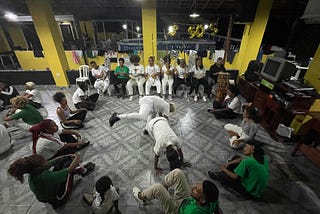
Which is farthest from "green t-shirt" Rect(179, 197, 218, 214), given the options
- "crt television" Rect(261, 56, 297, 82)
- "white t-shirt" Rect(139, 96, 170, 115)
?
"crt television" Rect(261, 56, 297, 82)

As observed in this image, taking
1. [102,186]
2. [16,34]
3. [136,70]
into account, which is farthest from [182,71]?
[16,34]

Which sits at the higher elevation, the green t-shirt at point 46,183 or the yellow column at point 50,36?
the yellow column at point 50,36

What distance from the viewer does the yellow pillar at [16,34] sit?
9.72 metres

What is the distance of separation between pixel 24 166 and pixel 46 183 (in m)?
0.31

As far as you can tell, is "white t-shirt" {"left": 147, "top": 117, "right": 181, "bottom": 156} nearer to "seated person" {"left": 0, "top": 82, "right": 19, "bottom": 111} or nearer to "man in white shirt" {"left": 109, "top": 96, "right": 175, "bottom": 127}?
"man in white shirt" {"left": 109, "top": 96, "right": 175, "bottom": 127}

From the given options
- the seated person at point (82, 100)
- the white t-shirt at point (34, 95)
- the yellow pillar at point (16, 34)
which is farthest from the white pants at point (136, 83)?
the yellow pillar at point (16, 34)

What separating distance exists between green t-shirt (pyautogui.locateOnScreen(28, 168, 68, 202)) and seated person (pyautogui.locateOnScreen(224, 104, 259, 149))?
2.81m

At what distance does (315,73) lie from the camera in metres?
3.03

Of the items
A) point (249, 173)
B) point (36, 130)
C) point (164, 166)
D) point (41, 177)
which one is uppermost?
point (36, 130)

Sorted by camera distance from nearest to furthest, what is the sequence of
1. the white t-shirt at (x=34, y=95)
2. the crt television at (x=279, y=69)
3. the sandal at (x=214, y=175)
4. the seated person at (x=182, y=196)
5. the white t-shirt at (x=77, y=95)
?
the seated person at (x=182, y=196), the sandal at (x=214, y=175), the crt television at (x=279, y=69), the white t-shirt at (x=77, y=95), the white t-shirt at (x=34, y=95)

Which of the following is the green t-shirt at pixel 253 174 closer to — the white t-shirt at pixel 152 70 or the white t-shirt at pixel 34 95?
the white t-shirt at pixel 152 70

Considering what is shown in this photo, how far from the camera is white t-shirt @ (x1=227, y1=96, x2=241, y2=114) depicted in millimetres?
3547

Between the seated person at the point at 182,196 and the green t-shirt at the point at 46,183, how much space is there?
0.96 meters

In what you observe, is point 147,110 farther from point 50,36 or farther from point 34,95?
point 50,36
